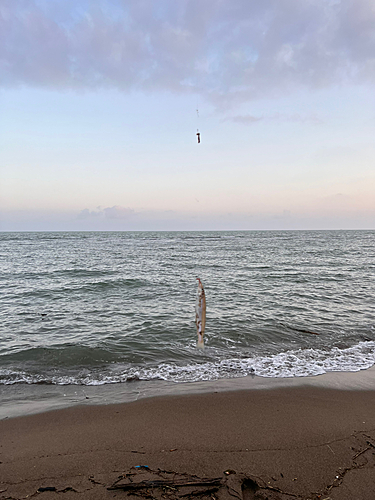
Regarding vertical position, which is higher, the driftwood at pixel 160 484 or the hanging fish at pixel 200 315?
the hanging fish at pixel 200 315

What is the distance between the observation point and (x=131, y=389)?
6.73m

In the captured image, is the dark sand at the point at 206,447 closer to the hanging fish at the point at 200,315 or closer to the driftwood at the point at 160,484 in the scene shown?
the driftwood at the point at 160,484

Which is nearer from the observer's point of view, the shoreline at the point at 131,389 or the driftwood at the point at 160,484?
the driftwood at the point at 160,484

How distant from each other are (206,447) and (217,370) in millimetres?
3289

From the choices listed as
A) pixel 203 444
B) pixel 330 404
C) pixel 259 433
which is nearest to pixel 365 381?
pixel 330 404

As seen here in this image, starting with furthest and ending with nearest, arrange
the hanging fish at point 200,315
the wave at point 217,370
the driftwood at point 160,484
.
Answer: the wave at point 217,370 < the hanging fish at point 200,315 < the driftwood at point 160,484

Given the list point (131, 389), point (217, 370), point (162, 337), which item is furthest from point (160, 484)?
point (162, 337)

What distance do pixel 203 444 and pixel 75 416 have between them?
2504 mm

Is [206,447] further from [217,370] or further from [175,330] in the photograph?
[175,330]

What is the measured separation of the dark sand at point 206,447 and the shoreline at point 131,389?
32cm

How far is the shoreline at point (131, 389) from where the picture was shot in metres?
6.11

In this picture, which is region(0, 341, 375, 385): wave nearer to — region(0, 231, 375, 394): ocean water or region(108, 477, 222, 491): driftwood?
region(0, 231, 375, 394): ocean water

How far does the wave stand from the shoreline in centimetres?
23

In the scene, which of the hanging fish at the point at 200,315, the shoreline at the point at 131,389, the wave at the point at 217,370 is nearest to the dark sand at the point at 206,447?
the shoreline at the point at 131,389
